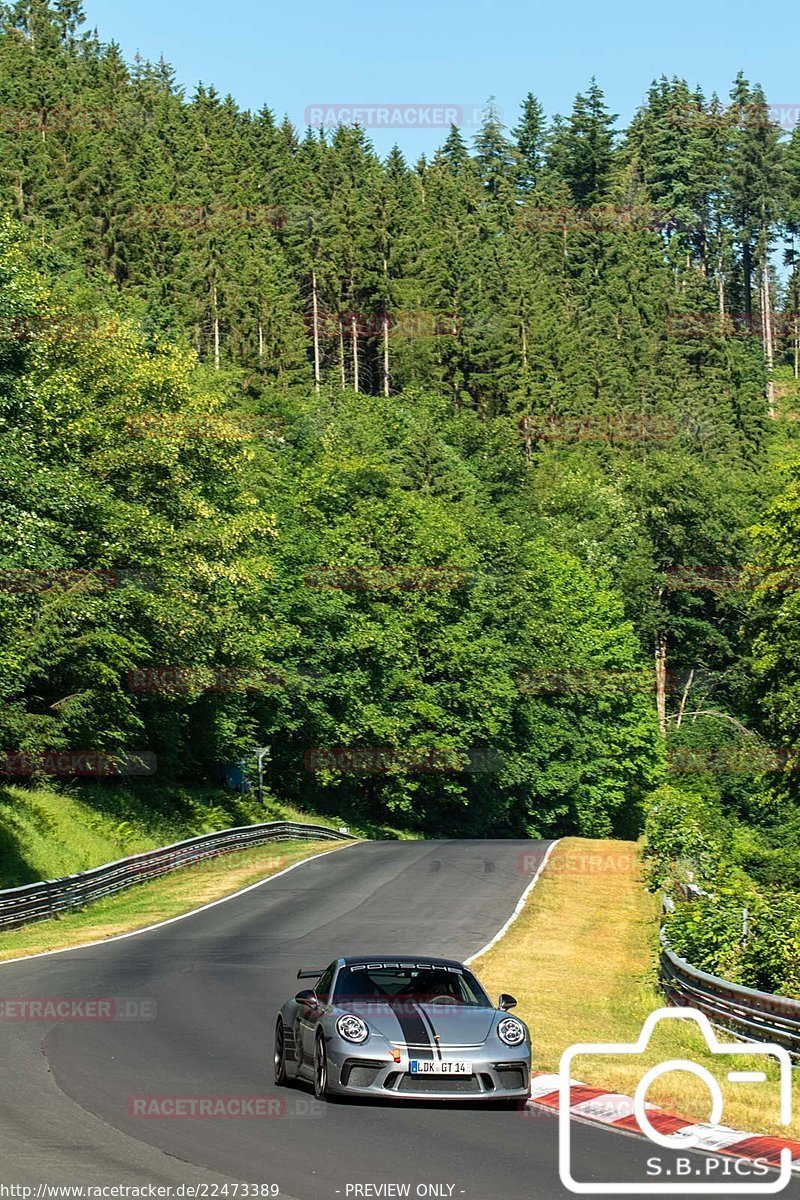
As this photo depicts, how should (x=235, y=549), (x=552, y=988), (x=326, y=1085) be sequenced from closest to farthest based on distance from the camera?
(x=326, y=1085)
(x=552, y=988)
(x=235, y=549)

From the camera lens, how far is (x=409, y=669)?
229 ft

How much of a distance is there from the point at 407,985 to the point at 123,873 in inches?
1114

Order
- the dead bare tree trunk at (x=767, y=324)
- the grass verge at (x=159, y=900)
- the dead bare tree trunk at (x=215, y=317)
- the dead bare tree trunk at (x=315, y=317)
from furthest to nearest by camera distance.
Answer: the dead bare tree trunk at (x=767, y=324)
the dead bare tree trunk at (x=315, y=317)
the dead bare tree trunk at (x=215, y=317)
the grass verge at (x=159, y=900)

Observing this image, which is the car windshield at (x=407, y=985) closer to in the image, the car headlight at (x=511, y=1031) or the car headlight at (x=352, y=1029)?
the car headlight at (x=511, y=1031)

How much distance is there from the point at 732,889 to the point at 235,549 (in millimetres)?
32670

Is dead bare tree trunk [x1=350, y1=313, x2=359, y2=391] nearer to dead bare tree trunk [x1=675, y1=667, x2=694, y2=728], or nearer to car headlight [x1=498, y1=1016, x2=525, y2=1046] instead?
dead bare tree trunk [x1=675, y1=667, x2=694, y2=728]

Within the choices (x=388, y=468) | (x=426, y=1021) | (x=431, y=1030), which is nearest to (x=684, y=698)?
(x=388, y=468)

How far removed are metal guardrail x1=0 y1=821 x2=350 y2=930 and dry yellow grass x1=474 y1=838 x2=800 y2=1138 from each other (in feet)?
36.7

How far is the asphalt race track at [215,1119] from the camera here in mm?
10211

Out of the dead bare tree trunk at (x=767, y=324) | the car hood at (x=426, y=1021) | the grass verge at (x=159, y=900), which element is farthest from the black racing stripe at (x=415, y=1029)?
the dead bare tree trunk at (x=767, y=324)

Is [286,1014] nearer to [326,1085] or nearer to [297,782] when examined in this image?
[326,1085]

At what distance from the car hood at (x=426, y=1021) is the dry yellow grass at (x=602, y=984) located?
6.12 feet

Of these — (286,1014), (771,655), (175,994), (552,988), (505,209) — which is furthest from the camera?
(505,209)

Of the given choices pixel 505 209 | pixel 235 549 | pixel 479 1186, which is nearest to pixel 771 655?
pixel 235 549
